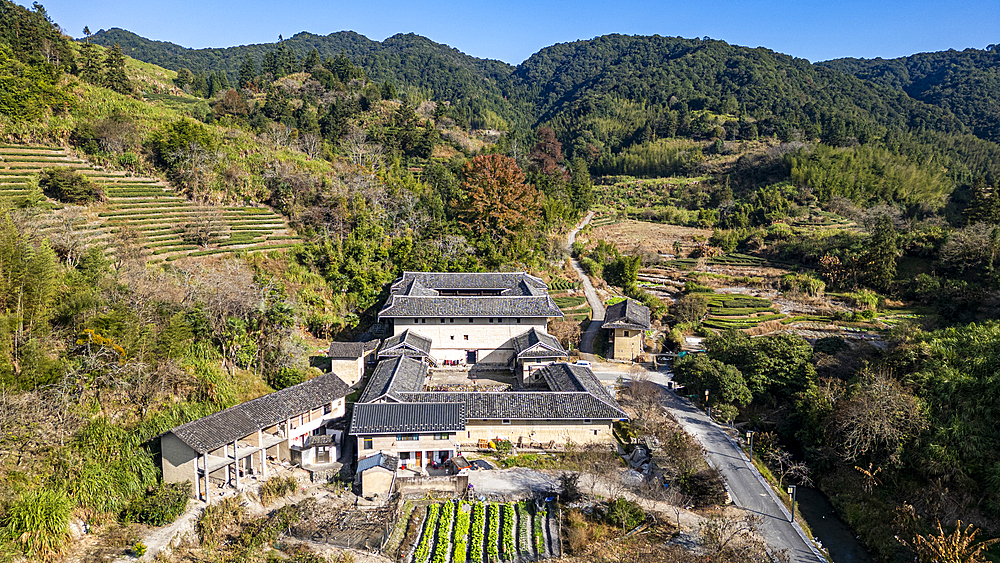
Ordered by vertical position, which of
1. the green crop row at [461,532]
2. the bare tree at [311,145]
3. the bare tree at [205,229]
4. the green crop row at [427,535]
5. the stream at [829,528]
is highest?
the bare tree at [311,145]


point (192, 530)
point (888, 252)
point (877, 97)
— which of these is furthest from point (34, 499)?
point (877, 97)

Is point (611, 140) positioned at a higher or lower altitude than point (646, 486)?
higher

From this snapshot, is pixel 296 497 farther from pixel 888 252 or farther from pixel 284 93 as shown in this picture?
pixel 284 93

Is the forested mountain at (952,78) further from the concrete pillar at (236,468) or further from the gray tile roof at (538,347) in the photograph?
the concrete pillar at (236,468)

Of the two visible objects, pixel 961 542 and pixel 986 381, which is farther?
pixel 986 381

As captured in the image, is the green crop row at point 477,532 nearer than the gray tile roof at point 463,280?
Yes

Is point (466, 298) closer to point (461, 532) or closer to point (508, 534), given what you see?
point (461, 532)

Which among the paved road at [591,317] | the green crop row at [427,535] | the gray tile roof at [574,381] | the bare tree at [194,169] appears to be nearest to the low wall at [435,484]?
the green crop row at [427,535]
